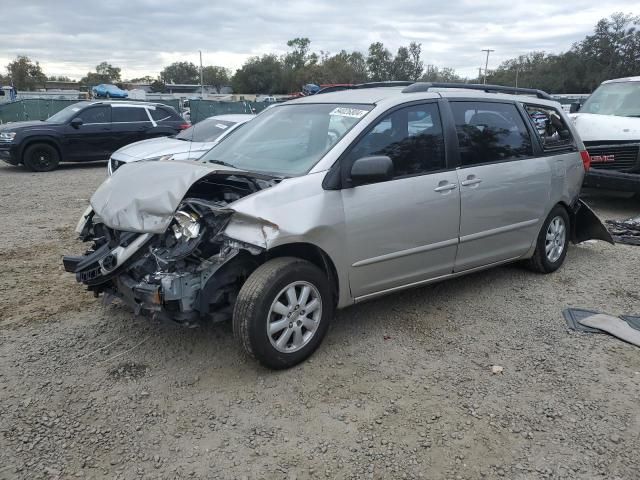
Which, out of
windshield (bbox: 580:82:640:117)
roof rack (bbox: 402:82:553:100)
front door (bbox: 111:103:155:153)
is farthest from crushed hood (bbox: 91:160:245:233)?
front door (bbox: 111:103:155:153)

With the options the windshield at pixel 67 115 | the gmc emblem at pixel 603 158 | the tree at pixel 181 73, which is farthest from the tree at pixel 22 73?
the gmc emblem at pixel 603 158

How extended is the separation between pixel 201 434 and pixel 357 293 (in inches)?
58.9

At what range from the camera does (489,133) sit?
4621 millimetres

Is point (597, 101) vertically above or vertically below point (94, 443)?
above

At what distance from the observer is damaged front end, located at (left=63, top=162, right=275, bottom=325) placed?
3279 mm

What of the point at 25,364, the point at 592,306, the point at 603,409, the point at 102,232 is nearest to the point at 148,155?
the point at 102,232

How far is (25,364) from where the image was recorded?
3.56 metres

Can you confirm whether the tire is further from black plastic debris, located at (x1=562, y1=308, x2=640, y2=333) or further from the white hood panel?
the white hood panel

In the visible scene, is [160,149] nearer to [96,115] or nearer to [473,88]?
[96,115]

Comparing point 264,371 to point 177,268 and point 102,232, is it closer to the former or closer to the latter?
point 177,268

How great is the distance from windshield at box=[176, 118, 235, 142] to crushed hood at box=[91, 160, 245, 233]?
5594 millimetres

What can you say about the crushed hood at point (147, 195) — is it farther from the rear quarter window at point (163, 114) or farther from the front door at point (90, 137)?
the rear quarter window at point (163, 114)

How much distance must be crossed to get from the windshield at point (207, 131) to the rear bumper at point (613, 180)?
618cm

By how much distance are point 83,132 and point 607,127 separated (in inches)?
440
